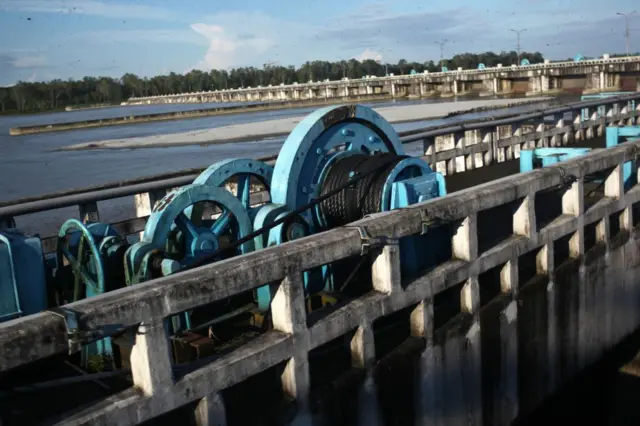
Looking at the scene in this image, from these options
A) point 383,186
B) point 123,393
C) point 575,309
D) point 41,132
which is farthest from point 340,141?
point 41,132

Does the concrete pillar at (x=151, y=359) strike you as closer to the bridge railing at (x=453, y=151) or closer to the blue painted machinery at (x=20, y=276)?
the blue painted machinery at (x=20, y=276)

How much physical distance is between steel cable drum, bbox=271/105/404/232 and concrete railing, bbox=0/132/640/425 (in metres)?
1.35

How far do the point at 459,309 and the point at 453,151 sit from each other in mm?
7974

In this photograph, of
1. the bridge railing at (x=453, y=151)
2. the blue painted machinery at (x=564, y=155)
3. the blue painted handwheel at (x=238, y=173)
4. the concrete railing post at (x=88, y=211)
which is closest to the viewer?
the blue painted handwheel at (x=238, y=173)

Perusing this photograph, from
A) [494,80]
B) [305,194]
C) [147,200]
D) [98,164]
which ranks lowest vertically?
[98,164]

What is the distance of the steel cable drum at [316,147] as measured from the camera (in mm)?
6832

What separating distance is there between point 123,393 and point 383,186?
3.50 meters

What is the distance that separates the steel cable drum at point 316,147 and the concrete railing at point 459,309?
1.35 m

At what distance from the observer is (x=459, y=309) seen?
Result: 20.8 feet

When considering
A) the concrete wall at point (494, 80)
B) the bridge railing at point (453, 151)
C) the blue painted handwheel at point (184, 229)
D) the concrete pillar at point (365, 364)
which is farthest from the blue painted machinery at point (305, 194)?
the concrete wall at point (494, 80)

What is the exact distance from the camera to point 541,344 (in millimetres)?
6953

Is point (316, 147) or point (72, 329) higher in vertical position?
point (316, 147)

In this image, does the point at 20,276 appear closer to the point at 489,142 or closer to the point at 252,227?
the point at 252,227

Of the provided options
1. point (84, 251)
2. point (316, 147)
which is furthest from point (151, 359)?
point (316, 147)
